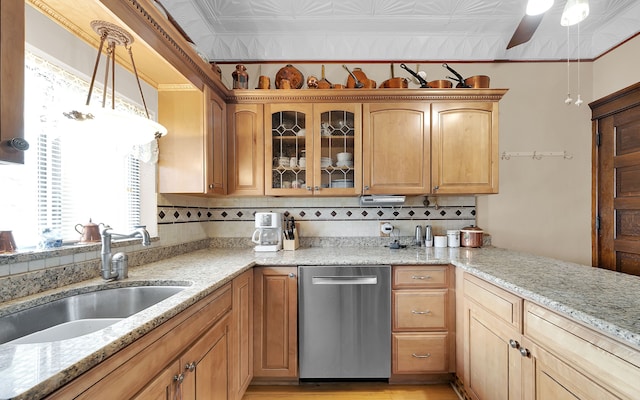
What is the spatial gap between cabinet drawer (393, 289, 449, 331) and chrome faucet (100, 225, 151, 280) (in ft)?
5.31

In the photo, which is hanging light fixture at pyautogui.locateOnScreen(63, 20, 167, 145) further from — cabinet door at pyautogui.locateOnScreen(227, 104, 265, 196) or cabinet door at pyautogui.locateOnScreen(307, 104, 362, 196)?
cabinet door at pyautogui.locateOnScreen(307, 104, 362, 196)

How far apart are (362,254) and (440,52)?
2.05 m

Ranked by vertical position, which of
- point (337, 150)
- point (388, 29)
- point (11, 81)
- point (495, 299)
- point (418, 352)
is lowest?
point (418, 352)

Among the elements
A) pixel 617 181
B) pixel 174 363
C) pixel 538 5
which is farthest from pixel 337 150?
pixel 617 181

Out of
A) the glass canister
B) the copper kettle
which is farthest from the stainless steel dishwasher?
the glass canister

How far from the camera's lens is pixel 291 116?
91.7 inches

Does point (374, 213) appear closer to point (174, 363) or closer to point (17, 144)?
point (174, 363)

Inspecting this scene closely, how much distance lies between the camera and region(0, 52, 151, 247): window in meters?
1.17

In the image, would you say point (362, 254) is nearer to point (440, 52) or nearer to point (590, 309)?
point (590, 309)

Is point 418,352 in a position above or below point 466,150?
below

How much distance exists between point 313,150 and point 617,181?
268cm

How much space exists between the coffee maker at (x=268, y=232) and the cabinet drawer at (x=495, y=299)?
1.43 m

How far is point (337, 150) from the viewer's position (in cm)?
236

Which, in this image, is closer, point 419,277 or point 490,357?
point 490,357
